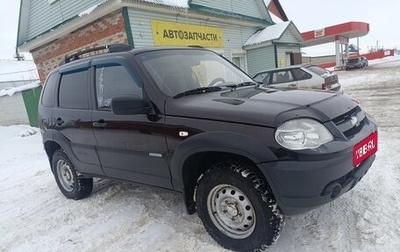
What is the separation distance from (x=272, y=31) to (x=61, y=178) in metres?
14.3

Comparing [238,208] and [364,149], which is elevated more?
[364,149]

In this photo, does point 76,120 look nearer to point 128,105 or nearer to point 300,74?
point 128,105

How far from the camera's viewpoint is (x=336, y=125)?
8.39ft

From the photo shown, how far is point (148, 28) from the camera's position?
414 inches

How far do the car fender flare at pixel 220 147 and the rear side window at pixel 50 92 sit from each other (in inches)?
99.7

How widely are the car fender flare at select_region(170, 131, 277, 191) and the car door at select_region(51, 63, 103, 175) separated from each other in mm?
1415

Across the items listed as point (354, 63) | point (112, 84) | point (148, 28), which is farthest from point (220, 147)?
point (354, 63)

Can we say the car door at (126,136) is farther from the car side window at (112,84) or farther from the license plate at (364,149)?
the license plate at (364,149)

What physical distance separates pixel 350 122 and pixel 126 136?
7.21ft

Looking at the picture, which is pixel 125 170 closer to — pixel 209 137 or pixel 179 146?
pixel 179 146

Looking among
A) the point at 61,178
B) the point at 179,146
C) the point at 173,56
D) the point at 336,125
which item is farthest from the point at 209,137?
the point at 61,178

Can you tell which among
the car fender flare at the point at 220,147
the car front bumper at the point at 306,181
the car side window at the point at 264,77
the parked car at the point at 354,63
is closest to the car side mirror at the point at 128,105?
the car fender flare at the point at 220,147

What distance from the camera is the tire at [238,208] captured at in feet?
8.39

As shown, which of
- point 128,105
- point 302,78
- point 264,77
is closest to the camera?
point 128,105
